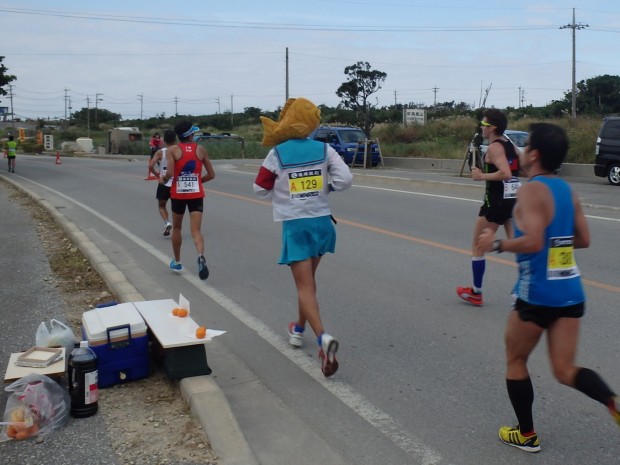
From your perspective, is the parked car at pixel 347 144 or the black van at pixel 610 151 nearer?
the black van at pixel 610 151

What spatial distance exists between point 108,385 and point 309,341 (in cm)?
175

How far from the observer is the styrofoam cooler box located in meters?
4.70

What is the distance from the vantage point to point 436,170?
30766mm

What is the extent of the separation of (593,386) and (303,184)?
2.42 m

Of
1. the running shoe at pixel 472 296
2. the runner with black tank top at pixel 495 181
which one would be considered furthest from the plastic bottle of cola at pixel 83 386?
the running shoe at pixel 472 296

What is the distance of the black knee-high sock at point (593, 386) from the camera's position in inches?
136

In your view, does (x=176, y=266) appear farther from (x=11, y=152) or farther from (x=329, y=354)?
(x=11, y=152)

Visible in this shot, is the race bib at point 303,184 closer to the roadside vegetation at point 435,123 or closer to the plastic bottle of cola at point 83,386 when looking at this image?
the plastic bottle of cola at point 83,386

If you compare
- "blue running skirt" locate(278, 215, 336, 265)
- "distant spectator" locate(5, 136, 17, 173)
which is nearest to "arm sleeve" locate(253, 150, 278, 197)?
"blue running skirt" locate(278, 215, 336, 265)

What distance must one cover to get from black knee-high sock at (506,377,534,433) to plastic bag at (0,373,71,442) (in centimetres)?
254

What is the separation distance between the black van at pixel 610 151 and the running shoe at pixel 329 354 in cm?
1781

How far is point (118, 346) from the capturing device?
4742 millimetres

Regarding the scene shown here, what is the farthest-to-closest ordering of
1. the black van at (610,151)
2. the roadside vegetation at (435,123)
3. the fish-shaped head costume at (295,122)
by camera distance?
1. the roadside vegetation at (435,123)
2. the black van at (610,151)
3. the fish-shaped head costume at (295,122)

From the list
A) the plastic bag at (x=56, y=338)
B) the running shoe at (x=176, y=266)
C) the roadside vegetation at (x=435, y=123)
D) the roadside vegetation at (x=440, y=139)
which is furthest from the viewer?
the roadside vegetation at (x=435, y=123)
